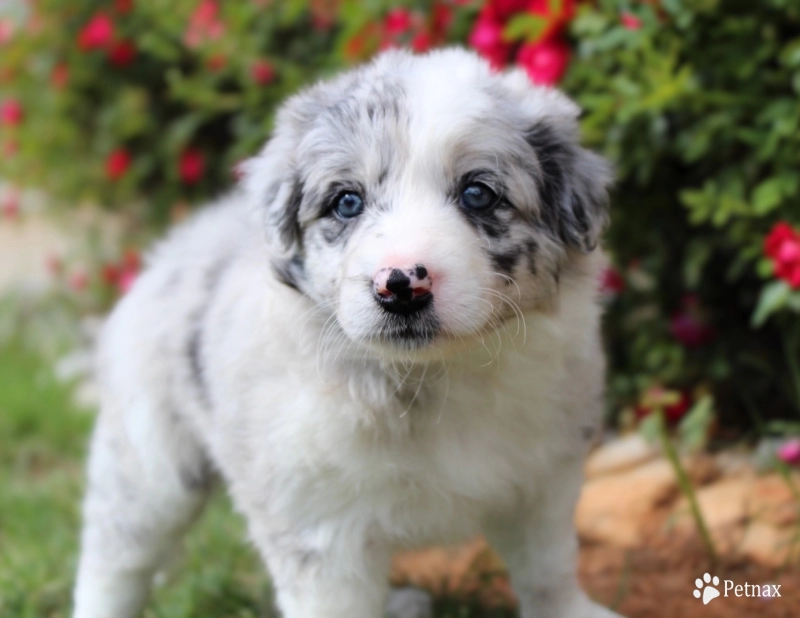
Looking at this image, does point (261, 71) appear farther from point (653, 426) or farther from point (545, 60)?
point (653, 426)

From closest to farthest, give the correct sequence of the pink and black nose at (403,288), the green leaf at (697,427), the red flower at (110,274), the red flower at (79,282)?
the pink and black nose at (403,288) < the green leaf at (697,427) < the red flower at (110,274) < the red flower at (79,282)

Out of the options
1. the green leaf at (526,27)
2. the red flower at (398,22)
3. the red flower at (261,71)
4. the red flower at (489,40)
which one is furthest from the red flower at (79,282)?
the green leaf at (526,27)

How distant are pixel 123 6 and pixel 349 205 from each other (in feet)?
15.2

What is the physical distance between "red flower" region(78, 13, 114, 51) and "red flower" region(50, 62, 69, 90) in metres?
0.21

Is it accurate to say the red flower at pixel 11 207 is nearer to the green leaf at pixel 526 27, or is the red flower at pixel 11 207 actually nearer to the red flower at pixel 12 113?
the red flower at pixel 12 113

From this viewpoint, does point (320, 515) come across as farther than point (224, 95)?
No

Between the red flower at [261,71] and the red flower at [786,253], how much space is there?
10.2ft

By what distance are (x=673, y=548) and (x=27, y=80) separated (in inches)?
218

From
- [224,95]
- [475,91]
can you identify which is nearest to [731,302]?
[475,91]

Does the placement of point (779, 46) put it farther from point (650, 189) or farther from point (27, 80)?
point (27, 80)

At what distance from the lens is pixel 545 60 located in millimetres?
4414

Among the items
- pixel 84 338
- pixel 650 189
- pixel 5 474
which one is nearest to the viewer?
pixel 650 189

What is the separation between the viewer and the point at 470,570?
4.15m

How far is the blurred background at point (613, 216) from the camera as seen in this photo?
4051 millimetres
